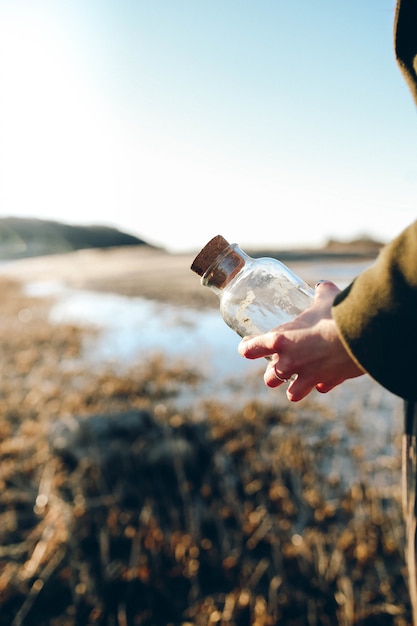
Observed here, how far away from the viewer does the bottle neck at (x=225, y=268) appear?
3.52 feet

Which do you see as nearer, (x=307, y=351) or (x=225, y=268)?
(x=307, y=351)

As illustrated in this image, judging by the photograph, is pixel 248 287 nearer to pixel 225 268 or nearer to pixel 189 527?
pixel 225 268

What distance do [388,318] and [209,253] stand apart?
41cm

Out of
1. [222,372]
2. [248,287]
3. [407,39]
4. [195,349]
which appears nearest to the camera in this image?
[407,39]

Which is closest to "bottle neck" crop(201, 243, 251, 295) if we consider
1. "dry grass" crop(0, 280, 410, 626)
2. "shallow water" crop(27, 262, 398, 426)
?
"dry grass" crop(0, 280, 410, 626)

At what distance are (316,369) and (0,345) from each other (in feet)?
25.2

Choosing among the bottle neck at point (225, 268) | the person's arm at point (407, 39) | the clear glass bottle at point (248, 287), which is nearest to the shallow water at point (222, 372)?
the clear glass bottle at point (248, 287)

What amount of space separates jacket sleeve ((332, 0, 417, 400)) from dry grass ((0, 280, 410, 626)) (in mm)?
1732

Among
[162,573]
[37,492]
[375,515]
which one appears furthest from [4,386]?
[375,515]

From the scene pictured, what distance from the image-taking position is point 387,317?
31.6 inches

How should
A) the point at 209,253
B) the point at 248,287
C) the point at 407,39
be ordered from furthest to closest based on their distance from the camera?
the point at 248,287
the point at 209,253
the point at 407,39

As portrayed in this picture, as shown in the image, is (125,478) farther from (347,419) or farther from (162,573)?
(347,419)

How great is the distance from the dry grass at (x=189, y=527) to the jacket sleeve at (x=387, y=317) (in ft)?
5.68

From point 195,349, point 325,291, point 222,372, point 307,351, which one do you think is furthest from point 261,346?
point 195,349
